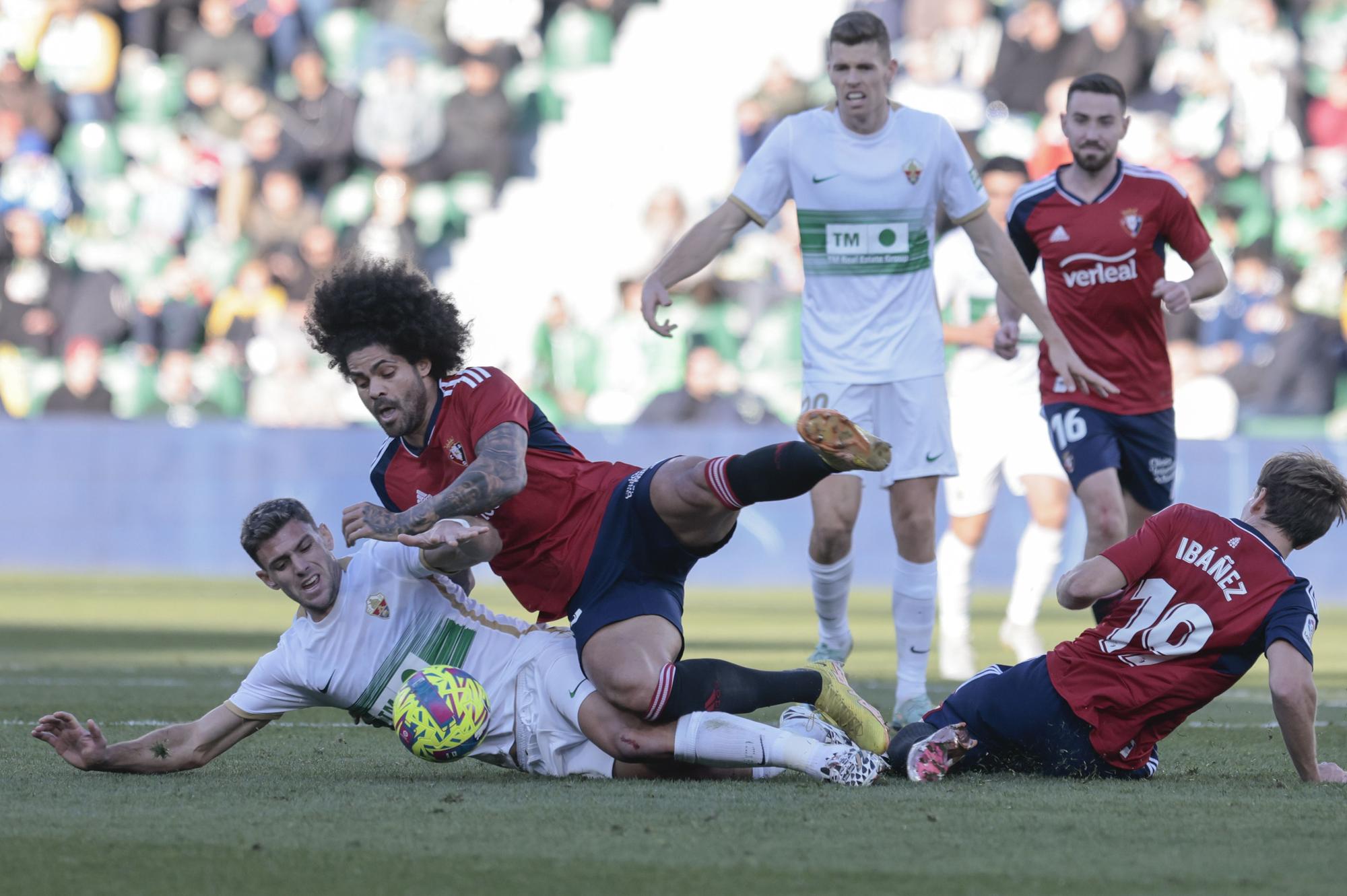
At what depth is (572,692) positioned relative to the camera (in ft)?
17.0

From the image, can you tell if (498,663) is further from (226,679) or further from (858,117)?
(226,679)

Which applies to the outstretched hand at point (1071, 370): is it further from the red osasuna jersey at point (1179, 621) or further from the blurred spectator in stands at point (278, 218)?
the blurred spectator in stands at point (278, 218)

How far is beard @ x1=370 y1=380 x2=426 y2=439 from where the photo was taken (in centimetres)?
540

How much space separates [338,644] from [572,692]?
71 centimetres

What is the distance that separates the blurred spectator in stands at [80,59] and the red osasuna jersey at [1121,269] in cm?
1335

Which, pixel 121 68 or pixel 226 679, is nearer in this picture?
pixel 226 679

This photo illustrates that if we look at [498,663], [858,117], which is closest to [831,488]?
[858,117]

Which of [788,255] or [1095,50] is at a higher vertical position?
[1095,50]

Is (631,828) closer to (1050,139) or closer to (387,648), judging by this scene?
(387,648)

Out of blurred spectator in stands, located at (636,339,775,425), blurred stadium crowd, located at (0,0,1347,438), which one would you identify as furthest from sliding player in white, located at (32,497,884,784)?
blurred spectator in stands, located at (636,339,775,425)

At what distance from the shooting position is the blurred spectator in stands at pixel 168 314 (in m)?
16.8

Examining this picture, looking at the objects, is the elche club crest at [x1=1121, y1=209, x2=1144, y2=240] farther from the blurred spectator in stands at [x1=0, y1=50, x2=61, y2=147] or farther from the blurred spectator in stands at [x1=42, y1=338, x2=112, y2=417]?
the blurred spectator in stands at [x1=0, y1=50, x2=61, y2=147]

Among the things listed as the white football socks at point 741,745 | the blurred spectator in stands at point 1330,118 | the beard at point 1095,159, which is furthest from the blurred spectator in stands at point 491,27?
the white football socks at point 741,745

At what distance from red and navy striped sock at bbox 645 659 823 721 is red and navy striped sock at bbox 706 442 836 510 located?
48 centimetres
